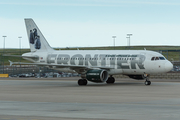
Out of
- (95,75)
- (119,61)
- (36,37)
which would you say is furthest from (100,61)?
(36,37)

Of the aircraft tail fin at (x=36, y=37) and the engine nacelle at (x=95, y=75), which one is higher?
the aircraft tail fin at (x=36, y=37)

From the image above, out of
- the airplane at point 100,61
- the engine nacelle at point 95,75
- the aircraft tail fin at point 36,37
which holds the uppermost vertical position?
the aircraft tail fin at point 36,37

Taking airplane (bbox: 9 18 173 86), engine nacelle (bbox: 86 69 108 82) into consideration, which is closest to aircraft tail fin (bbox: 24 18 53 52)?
airplane (bbox: 9 18 173 86)

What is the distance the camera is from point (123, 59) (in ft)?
135

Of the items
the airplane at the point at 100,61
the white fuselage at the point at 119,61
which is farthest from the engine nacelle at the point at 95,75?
the white fuselage at the point at 119,61

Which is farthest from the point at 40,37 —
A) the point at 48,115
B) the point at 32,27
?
the point at 48,115

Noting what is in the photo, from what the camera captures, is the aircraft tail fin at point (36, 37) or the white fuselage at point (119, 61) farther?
the aircraft tail fin at point (36, 37)

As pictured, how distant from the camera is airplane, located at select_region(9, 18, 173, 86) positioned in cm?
3959

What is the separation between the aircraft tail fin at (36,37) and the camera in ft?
159

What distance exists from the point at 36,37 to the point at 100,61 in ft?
36.1

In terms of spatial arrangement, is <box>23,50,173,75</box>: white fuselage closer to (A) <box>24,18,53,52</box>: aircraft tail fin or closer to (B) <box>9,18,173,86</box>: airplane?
(B) <box>9,18,173,86</box>: airplane

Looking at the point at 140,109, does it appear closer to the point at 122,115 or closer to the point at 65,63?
the point at 122,115

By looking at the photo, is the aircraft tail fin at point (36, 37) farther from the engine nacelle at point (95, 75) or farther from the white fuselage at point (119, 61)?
the engine nacelle at point (95, 75)

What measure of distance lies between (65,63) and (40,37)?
231 inches
